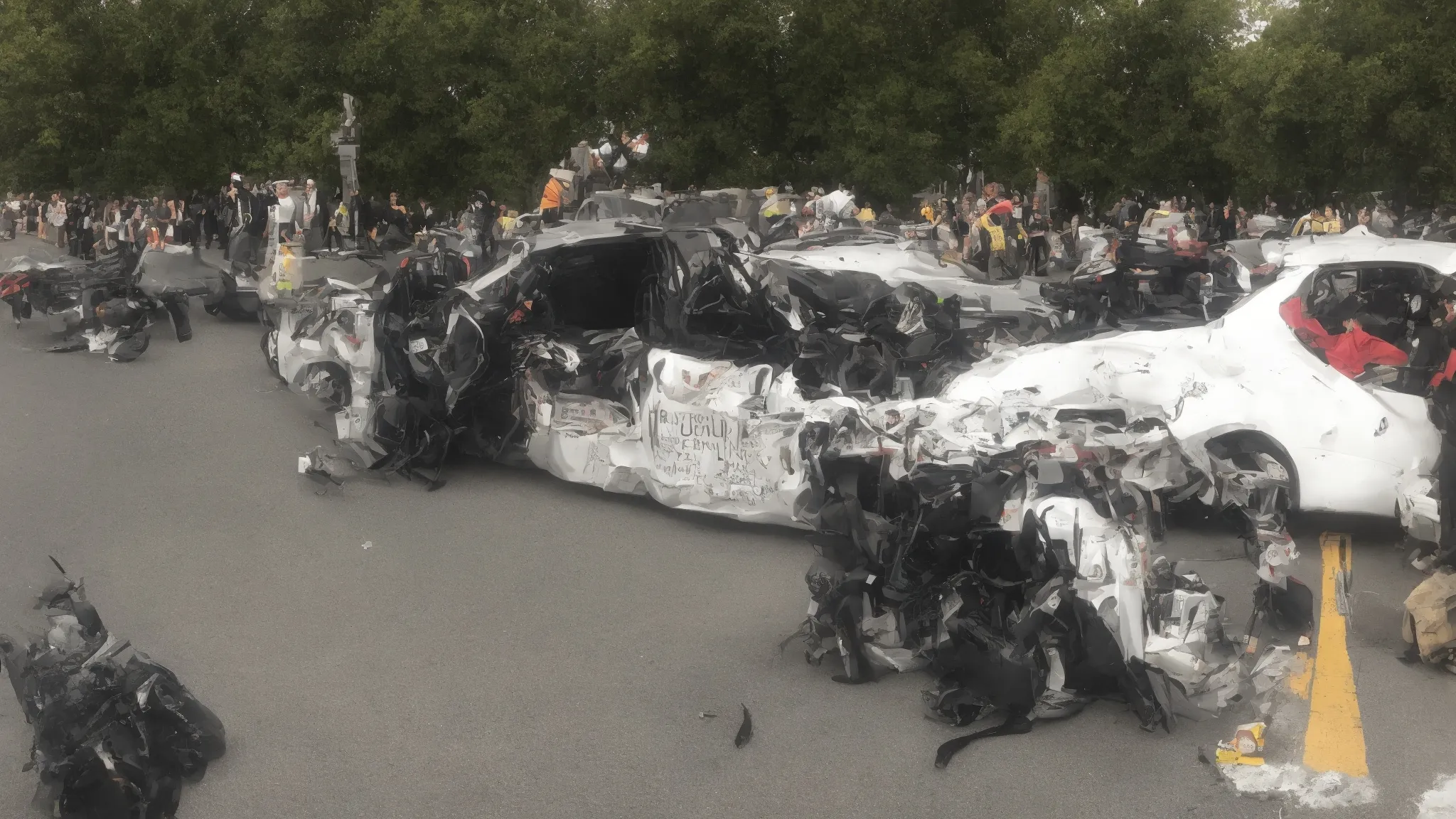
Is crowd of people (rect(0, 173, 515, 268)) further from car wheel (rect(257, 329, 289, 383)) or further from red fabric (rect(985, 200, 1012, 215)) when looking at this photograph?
red fabric (rect(985, 200, 1012, 215))

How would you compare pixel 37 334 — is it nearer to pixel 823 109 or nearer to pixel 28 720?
pixel 28 720

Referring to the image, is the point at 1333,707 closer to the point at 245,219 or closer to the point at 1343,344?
the point at 1343,344

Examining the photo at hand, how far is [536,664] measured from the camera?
20.8 ft

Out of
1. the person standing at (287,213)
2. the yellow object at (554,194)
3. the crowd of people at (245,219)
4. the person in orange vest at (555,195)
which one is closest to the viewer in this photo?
the person in orange vest at (555,195)

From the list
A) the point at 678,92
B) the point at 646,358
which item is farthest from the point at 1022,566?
the point at 678,92

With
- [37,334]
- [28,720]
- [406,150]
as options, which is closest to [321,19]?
[406,150]

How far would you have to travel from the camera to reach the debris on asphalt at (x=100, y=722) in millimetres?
4898

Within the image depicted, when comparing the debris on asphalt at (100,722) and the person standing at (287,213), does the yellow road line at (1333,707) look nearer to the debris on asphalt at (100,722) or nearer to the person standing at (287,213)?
the debris on asphalt at (100,722)

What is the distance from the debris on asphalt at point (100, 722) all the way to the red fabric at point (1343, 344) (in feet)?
20.8

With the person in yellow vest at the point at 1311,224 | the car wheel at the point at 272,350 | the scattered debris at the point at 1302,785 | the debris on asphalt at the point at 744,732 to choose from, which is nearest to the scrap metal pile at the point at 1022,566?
the scattered debris at the point at 1302,785

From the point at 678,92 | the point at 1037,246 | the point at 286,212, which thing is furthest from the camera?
the point at 678,92

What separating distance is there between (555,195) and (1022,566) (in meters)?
9.28

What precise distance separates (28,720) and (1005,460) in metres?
4.20

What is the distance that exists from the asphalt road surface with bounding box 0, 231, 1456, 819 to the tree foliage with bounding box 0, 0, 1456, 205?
23.5 meters
